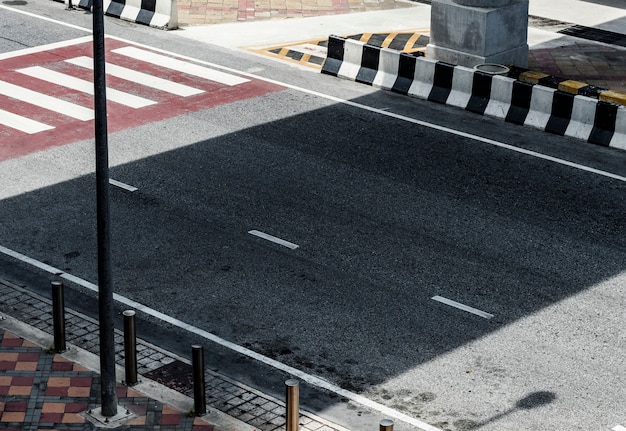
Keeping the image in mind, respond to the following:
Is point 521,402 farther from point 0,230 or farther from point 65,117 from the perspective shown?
point 65,117

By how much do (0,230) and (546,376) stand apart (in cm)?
651

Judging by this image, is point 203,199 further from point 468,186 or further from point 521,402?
point 521,402

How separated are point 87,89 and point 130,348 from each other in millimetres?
9404

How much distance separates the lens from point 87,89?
19156 millimetres

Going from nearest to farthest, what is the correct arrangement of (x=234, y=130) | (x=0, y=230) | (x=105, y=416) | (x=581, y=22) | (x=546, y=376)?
(x=105, y=416) → (x=546, y=376) → (x=0, y=230) → (x=234, y=130) → (x=581, y=22)

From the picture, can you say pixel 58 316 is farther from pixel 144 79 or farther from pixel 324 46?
pixel 324 46

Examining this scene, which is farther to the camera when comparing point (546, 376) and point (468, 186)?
point (468, 186)

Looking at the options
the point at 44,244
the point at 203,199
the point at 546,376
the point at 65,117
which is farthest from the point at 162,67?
the point at 546,376

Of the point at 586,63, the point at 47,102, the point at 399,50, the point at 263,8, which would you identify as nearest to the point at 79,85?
the point at 47,102

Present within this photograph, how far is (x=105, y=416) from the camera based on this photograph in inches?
400

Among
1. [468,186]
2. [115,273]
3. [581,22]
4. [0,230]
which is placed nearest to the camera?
[115,273]

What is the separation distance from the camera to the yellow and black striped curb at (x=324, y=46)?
2127cm

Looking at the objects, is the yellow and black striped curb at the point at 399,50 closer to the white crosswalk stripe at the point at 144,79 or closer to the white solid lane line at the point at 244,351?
the white crosswalk stripe at the point at 144,79

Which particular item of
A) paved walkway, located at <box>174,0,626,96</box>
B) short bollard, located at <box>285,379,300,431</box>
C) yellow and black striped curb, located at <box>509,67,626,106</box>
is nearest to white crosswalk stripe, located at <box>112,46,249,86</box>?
paved walkway, located at <box>174,0,626,96</box>
